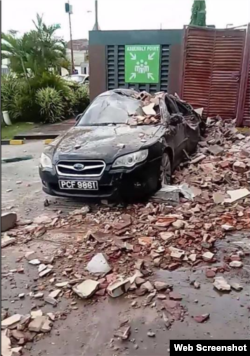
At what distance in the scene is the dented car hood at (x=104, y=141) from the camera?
4.79 metres

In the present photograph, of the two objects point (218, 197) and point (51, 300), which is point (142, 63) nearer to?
point (218, 197)

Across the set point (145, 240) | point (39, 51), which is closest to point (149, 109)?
point (145, 240)

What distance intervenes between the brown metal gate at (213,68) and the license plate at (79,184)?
276 inches

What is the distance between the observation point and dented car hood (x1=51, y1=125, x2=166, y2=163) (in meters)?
4.79

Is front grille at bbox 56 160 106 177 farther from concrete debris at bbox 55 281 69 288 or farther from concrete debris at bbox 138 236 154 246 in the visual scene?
concrete debris at bbox 55 281 69 288

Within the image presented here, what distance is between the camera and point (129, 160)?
4.73m

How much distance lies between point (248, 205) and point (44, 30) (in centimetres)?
1258

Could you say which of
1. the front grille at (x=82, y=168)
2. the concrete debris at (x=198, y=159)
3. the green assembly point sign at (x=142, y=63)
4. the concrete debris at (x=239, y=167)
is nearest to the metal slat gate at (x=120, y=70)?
the green assembly point sign at (x=142, y=63)

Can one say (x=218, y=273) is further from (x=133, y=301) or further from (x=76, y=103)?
(x=76, y=103)

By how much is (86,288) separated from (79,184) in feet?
5.76

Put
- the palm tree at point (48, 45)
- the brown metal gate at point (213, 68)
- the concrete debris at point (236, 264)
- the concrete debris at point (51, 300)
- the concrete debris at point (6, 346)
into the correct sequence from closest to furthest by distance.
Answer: the concrete debris at point (6, 346)
the concrete debris at point (51, 300)
the concrete debris at point (236, 264)
the brown metal gate at point (213, 68)
the palm tree at point (48, 45)

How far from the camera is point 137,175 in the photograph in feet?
15.6

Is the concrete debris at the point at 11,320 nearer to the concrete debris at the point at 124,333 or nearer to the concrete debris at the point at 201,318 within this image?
the concrete debris at the point at 124,333

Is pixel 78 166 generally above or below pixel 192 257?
above
